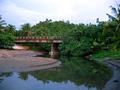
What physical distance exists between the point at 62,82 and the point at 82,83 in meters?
2.31

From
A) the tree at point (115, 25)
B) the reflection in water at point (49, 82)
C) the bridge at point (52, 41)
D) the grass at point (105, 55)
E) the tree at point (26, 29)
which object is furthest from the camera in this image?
the tree at point (26, 29)

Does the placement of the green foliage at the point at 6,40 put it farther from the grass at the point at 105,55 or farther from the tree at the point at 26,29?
the grass at the point at 105,55

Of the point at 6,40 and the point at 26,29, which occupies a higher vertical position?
the point at 26,29

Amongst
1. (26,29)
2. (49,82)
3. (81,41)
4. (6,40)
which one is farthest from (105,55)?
(26,29)

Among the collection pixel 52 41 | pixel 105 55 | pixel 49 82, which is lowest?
pixel 49 82

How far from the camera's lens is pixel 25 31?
122375 mm

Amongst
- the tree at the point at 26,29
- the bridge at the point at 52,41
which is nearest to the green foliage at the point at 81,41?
the bridge at the point at 52,41

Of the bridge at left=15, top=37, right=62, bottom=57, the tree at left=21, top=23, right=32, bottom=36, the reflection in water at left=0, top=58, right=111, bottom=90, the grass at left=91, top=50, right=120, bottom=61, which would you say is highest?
the tree at left=21, top=23, right=32, bottom=36

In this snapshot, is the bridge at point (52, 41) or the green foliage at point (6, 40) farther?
the bridge at point (52, 41)

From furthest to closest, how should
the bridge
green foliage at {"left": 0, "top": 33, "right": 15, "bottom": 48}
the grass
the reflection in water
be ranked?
1. the bridge
2. green foliage at {"left": 0, "top": 33, "right": 15, "bottom": 48}
3. the grass
4. the reflection in water

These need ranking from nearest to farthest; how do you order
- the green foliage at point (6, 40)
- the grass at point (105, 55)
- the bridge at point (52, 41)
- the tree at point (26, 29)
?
the grass at point (105, 55) < the green foliage at point (6, 40) < the bridge at point (52, 41) < the tree at point (26, 29)

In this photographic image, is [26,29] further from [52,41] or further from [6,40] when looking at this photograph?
[52,41]

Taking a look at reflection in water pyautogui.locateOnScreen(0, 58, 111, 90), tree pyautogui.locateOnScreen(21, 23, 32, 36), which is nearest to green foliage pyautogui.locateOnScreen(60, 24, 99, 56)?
reflection in water pyautogui.locateOnScreen(0, 58, 111, 90)

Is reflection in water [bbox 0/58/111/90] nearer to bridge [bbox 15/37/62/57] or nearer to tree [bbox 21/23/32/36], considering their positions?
bridge [bbox 15/37/62/57]
